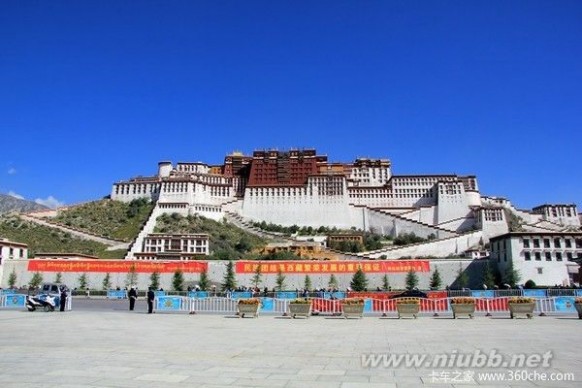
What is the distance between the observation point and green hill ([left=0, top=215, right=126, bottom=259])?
228ft

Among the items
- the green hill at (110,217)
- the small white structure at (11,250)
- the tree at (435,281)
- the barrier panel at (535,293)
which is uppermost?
the green hill at (110,217)

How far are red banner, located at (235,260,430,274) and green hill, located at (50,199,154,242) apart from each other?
30796 mm

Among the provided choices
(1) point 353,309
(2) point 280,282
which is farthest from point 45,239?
(1) point 353,309

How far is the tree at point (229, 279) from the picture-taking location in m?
51.6

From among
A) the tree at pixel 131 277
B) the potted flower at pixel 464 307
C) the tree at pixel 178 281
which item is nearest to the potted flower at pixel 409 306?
the potted flower at pixel 464 307

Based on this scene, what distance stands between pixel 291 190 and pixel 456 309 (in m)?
79.6

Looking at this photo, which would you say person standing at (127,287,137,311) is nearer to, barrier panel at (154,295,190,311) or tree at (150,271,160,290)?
barrier panel at (154,295,190,311)

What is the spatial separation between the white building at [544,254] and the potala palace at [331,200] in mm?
30351

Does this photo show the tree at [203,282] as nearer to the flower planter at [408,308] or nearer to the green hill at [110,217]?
the green hill at [110,217]

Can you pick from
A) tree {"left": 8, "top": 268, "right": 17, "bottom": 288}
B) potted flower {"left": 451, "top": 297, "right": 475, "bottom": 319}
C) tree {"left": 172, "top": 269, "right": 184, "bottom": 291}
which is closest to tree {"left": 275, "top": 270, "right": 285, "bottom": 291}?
tree {"left": 172, "top": 269, "right": 184, "bottom": 291}

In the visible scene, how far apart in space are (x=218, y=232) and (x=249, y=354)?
Result: 75.4 metres

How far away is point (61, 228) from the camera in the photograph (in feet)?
260

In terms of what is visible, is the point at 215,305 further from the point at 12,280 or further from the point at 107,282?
the point at 12,280

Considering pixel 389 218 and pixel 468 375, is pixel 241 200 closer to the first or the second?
pixel 389 218
